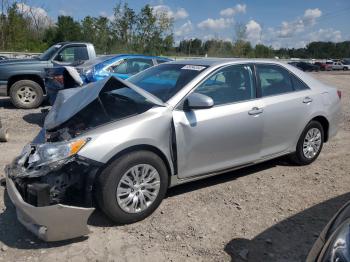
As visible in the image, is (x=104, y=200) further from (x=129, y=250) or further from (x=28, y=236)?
(x=28, y=236)

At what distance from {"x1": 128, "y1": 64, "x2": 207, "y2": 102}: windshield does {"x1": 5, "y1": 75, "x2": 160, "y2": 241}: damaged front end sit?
36 cm

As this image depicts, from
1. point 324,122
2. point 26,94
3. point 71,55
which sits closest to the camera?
point 324,122

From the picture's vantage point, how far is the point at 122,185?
11.6 feet

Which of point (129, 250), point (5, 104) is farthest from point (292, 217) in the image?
point (5, 104)

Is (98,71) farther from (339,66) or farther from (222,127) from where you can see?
(339,66)

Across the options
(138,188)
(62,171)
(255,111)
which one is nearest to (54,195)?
(62,171)

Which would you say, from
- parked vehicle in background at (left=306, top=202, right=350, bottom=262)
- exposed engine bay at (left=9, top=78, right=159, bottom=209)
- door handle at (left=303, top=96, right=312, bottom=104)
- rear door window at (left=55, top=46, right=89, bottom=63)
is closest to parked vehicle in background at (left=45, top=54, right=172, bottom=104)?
rear door window at (left=55, top=46, right=89, bottom=63)

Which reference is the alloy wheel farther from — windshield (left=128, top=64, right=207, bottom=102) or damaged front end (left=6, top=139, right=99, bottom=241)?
windshield (left=128, top=64, right=207, bottom=102)

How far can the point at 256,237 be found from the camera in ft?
11.7

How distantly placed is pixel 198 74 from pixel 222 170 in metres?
1.15

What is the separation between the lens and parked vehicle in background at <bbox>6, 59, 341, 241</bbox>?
3314 mm

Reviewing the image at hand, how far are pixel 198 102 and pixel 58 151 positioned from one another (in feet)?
4.83

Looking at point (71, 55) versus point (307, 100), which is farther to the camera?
point (71, 55)

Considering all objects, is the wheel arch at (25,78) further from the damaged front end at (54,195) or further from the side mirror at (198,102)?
the side mirror at (198,102)
